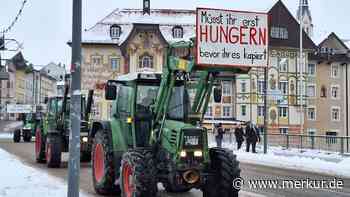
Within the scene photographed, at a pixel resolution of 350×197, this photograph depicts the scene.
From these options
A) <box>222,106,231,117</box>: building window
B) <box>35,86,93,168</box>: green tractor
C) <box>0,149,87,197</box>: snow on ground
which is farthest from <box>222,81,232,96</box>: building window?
<box>0,149,87,197</box>: snow on ground

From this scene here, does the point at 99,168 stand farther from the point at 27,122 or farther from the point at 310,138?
the point at 27,122

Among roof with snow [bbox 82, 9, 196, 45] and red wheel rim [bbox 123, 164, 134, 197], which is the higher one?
roof with snow [bbox 82, 9, 196, 45]

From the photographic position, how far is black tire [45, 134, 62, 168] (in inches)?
767

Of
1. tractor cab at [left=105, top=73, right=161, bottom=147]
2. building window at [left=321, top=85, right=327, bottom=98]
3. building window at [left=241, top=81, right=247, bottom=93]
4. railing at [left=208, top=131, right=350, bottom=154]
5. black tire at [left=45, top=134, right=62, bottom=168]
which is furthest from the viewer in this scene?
building window at [left=321, top=85, right=327, bottom=98]

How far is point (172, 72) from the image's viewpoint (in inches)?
411

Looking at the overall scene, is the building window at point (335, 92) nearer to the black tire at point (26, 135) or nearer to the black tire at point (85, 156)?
the black tire at point (26, 135)

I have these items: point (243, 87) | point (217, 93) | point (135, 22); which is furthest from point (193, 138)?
point (135, 22)

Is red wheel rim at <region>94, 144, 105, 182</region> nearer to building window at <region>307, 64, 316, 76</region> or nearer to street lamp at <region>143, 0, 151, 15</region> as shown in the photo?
street lamp at <region>143, 0, 151, 15</region>

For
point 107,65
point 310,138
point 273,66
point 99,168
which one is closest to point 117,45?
point 107,65

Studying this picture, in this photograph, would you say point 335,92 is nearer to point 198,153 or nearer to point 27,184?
point 27,184

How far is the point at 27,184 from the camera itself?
1375cm

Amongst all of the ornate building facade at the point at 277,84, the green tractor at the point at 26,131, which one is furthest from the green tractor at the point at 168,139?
the ornate building facade at the point at 277,84

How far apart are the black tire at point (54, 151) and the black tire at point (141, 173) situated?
30.7 feet

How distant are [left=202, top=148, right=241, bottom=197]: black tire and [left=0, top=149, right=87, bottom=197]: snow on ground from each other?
3.30 m
